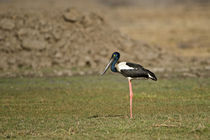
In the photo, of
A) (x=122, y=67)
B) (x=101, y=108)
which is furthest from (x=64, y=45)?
(x=122, y=67)

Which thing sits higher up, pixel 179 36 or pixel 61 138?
pixel 179 36

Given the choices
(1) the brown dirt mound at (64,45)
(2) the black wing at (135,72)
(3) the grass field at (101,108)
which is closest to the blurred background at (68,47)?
(1) the brown dirt mound at (64,45)

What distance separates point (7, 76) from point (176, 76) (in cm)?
839

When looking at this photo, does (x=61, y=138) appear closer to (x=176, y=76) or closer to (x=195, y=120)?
(x=195, y=120)

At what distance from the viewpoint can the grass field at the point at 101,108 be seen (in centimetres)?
871

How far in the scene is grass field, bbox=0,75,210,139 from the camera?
28.6 ft

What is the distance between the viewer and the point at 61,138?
8.25 metres

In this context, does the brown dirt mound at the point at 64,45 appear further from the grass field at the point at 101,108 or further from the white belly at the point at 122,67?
the white belly at the point at 122,67

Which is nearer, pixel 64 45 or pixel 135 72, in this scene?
pixel 135 72

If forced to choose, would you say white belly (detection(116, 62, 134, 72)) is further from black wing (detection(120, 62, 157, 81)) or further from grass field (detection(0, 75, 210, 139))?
grass field (detection(0, 75, 210, 139))

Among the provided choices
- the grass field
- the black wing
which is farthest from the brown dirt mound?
the black wing

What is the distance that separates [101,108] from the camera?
12891 millimetres

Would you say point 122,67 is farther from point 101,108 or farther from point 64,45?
point 64,45

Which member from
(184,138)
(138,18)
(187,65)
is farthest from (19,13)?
(138,18)
